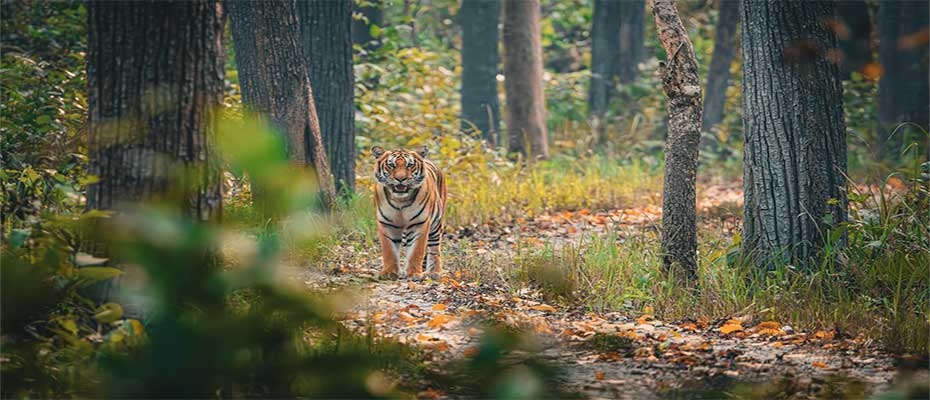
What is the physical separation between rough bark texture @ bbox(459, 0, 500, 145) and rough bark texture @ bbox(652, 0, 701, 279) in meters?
11.5

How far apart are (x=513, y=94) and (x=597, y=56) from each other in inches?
197

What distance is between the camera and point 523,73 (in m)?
17.8

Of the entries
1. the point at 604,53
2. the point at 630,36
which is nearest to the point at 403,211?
the point at 604,53

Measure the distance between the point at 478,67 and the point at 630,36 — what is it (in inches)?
194

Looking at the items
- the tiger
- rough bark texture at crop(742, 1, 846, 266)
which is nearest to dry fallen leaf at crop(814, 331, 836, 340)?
rough bark texture at crop(742, 1, 846, 266)

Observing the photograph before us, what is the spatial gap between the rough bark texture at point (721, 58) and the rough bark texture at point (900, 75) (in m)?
2.62

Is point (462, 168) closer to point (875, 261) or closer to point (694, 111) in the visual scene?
point (694, 111)

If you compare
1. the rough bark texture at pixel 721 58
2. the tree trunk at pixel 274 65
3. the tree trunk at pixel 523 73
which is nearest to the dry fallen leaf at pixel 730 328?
the tree trunk at pixel 274 65

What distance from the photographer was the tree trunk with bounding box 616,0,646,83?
22375 mm

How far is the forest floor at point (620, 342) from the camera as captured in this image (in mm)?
5055

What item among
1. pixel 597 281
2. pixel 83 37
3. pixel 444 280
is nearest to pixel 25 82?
pixel 83 37

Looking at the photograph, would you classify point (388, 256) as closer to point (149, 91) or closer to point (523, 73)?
point (149, 91)

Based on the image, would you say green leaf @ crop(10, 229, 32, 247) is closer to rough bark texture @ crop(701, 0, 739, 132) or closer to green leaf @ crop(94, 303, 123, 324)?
green leaf @ crop(94, 303, 123, 324)

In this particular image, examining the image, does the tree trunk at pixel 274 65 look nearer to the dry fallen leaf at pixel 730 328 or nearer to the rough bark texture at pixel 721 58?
the dry fallen leaf at pixel 730 328
